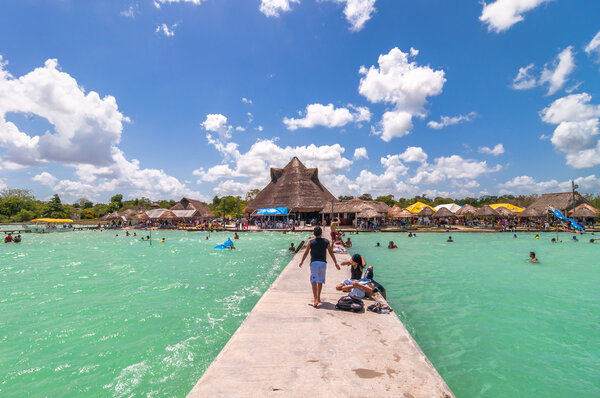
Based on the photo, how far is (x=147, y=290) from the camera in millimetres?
10578

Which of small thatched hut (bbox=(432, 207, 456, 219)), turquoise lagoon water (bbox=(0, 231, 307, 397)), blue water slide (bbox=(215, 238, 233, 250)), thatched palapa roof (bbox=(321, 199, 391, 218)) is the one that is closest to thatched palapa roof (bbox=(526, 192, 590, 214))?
small thatched hut (bbox=(432, 207, 456, 219))

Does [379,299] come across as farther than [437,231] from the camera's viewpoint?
No

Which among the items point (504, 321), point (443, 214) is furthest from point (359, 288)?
point (443, 214)

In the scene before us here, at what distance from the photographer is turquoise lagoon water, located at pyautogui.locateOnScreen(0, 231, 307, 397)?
485cm

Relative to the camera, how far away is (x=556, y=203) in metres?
36.8

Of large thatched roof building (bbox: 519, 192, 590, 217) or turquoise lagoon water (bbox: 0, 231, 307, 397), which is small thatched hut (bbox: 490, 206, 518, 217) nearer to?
large thatched roof building (bbox: 519, 192, 590, 217)

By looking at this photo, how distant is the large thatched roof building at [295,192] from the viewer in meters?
39.7

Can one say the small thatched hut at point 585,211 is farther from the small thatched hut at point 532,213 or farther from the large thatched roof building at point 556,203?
the small thatched hut at point 532,213

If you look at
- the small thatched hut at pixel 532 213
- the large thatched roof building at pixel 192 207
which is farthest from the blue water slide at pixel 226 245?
the small thatched hut at pixel 532 213

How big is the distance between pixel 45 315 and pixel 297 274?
7.52 meters

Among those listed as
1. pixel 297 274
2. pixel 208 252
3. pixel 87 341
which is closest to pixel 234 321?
pixel 297 274

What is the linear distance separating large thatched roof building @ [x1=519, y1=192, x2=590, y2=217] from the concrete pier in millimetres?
42429

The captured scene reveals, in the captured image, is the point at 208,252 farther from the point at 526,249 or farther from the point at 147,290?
the point at 526,249

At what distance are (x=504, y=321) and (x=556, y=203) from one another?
41.6 metres
